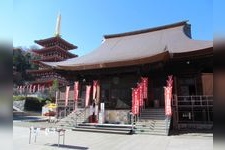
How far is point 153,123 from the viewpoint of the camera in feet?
43.1

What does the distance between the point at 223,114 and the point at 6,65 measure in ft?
6.20

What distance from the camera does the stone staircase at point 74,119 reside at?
49.9 ft

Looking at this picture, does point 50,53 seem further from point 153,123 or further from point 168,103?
point 168,103

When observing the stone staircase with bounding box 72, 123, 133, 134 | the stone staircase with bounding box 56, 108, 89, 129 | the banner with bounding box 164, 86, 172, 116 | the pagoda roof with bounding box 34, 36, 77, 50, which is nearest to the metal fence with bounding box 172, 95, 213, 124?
the banner with bounding box 164, 86, 172, 116

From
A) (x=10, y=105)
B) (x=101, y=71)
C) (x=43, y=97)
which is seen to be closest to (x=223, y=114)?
(x=10, y=105)

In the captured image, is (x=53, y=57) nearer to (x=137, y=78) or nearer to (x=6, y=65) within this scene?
(x=137, y=78)

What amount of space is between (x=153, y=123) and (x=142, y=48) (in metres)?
7.82

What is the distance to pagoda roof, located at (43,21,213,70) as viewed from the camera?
579 inches

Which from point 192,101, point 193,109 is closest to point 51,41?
point 193,109

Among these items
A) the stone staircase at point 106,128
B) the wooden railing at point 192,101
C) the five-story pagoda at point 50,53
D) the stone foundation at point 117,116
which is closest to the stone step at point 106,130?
the stone staircase at point 106,128

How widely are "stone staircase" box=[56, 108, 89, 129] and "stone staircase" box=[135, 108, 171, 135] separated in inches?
166

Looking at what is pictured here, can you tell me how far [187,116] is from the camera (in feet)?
50.0

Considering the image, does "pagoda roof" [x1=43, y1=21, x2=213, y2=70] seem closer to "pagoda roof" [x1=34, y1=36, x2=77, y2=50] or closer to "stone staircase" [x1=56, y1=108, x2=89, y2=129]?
"stone staircase" [x1=56, y1=108, x2=89, y2=129]

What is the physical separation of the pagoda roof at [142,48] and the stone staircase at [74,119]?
11.1ft
